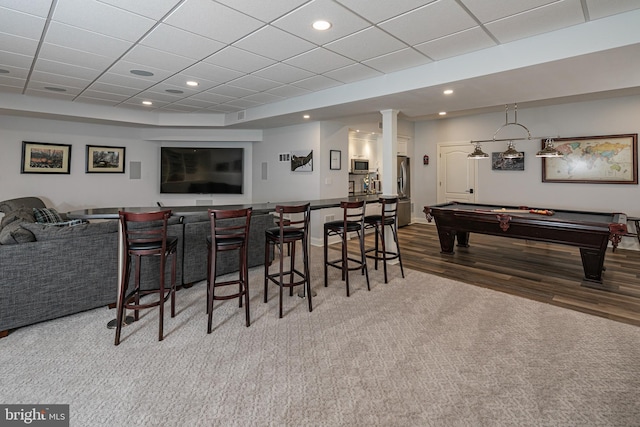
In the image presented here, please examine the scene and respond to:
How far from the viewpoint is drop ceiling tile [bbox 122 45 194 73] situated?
3365mm

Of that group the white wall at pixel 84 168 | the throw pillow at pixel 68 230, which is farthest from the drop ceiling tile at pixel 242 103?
the throw pillow at pixel 68 230

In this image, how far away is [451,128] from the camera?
8.10m

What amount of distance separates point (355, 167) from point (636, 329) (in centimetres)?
550

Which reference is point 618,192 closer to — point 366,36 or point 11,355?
point 366,36

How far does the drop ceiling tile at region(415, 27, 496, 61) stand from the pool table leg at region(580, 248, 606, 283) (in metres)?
2.87

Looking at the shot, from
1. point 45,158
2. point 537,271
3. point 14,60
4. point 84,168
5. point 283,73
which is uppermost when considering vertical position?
point 283,73

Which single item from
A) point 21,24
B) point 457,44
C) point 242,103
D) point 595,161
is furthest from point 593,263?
point 21,24

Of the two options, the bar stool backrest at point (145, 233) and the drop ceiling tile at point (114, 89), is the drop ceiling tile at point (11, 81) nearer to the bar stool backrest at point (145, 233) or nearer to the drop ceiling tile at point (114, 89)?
the drop ceiling tile at point (114, 89)

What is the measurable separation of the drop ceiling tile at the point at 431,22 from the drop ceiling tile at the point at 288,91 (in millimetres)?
2055

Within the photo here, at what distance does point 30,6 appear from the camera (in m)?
2.50

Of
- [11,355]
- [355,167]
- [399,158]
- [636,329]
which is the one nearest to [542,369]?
[636,329]

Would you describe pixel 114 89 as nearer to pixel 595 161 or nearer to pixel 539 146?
pixel 539 146

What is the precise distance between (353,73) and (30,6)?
3165mm

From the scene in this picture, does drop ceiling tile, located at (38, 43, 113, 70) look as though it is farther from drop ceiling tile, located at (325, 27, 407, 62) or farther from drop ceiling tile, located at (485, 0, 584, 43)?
drop ceiling tile, located at (485, 0, 584, 43)
